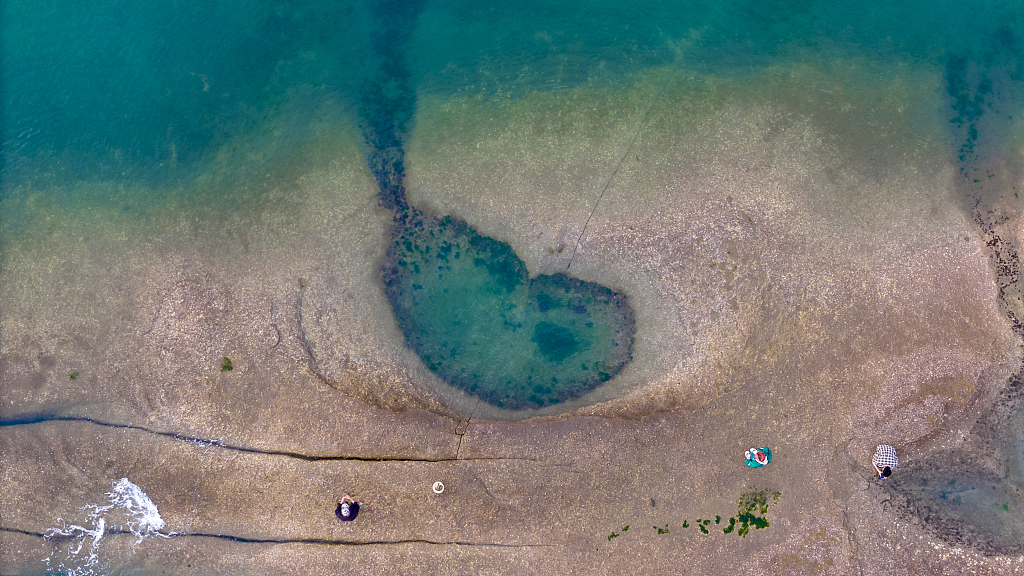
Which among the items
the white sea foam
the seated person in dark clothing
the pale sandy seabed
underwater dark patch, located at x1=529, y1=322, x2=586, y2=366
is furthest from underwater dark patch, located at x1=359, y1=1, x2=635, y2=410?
the white sea foam

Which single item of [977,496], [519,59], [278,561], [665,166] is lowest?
[278,561]

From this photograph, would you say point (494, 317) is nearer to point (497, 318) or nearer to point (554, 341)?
point (497, 318)

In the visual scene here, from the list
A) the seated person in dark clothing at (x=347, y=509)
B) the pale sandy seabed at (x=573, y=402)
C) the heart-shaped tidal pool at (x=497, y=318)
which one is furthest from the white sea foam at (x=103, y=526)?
the heart-shaped tidal pool at (x=497, y=318)

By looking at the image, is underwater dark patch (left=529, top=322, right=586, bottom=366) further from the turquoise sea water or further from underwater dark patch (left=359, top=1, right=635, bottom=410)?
the turquoise sea water

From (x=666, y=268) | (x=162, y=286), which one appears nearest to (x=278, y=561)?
(x=162, y=286)

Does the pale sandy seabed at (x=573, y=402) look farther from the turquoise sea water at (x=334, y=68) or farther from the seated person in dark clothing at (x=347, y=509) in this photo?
the turquoise sea water at (x=334, y=68)

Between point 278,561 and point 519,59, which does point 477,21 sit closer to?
point 519,59
